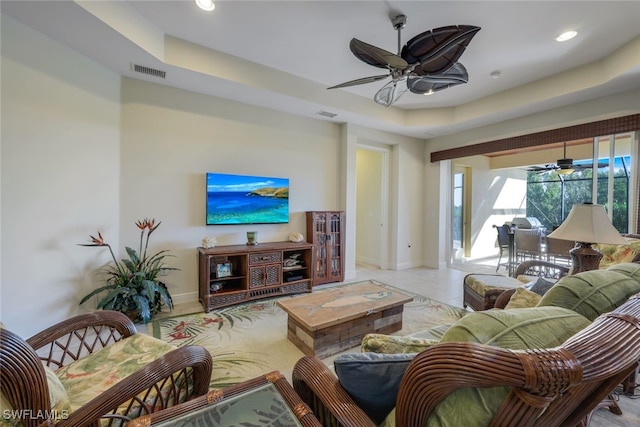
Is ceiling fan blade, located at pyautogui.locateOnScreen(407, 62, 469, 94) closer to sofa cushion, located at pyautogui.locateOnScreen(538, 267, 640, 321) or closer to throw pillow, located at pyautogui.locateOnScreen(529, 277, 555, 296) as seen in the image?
throw pillow, located at pyautogui.locateOnScreen(529, 277, 555, 296)

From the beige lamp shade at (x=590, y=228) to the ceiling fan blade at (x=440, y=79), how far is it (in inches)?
59.2

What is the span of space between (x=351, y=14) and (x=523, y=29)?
1.70 metres

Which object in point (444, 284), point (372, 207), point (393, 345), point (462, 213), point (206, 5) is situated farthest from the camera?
point (462, 213)

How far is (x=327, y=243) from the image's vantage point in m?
4.32

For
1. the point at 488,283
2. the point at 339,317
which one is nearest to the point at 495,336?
the point at 339,317

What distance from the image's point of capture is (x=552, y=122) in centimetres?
380

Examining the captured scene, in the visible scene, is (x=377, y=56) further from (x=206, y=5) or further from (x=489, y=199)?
(x=489, y=199)

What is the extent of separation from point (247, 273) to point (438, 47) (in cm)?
307

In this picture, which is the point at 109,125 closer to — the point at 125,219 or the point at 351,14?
the point at 125,219

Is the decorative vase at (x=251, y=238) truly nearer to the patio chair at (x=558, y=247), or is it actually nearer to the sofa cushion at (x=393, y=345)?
the sofa cushion at (x=393, y=345)

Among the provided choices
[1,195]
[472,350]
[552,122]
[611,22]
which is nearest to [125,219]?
[1,195]

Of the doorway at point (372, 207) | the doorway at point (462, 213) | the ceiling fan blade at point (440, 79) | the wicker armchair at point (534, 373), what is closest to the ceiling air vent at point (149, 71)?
the ceiling fan blade at point (440, 79)

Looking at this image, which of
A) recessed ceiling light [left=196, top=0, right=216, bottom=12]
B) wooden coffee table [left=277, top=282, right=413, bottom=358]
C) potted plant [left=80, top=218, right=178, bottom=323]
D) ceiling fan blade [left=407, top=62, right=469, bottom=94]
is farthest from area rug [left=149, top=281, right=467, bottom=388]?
recessed ceiling light [left=196, top=0, right=216, bottom=12]

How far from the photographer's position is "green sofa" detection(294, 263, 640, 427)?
2.05ft
